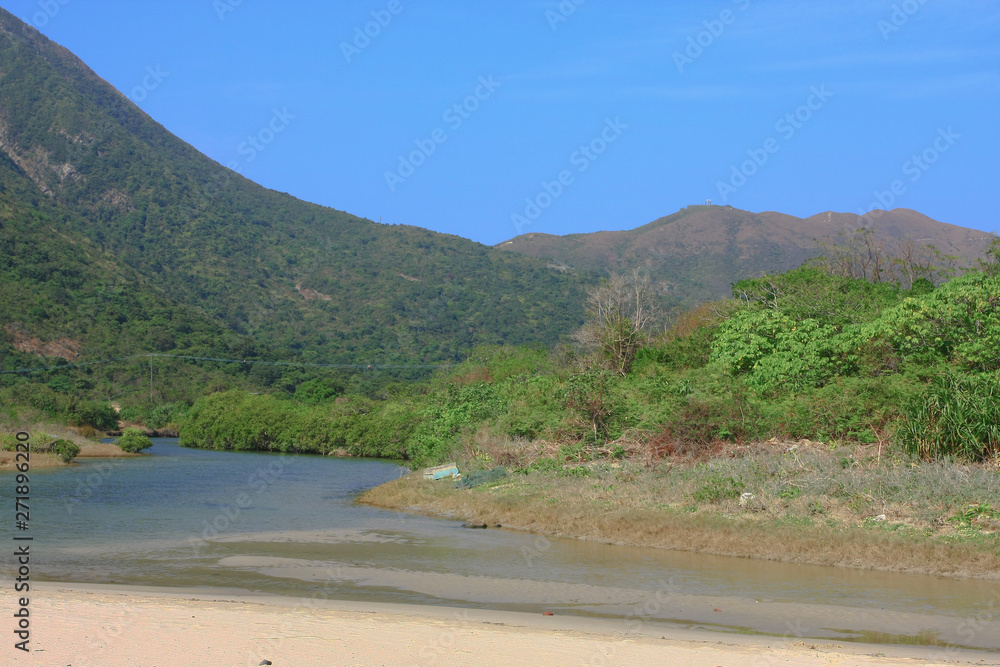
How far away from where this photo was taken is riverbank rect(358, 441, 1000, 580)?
16062 millimetres

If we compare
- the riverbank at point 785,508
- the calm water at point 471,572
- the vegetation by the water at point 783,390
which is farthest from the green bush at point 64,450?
the riverbank at point 785,508

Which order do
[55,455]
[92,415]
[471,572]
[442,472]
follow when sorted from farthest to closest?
[92,415]
[55,455]
[442,472]
[471,572]

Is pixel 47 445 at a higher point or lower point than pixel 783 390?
lower

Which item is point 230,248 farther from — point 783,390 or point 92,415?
point 783,390

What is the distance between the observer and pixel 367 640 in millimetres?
10312

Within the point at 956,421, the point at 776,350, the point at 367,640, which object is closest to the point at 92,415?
the point at 776,350

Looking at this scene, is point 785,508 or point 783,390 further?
point 783,390

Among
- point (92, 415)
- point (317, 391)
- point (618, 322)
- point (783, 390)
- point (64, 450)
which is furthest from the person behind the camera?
point (317, 391)

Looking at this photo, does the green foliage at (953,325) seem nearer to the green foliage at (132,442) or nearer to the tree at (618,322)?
the tree at (618,322)

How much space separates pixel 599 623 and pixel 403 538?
899 cm

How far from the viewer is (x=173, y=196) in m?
138

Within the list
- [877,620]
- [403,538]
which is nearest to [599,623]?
[877,620]

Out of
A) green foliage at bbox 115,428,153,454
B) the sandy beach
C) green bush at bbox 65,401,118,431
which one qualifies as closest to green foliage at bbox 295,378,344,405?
green bush at bbox 65,401,118,431

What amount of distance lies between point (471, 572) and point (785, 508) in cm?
740
